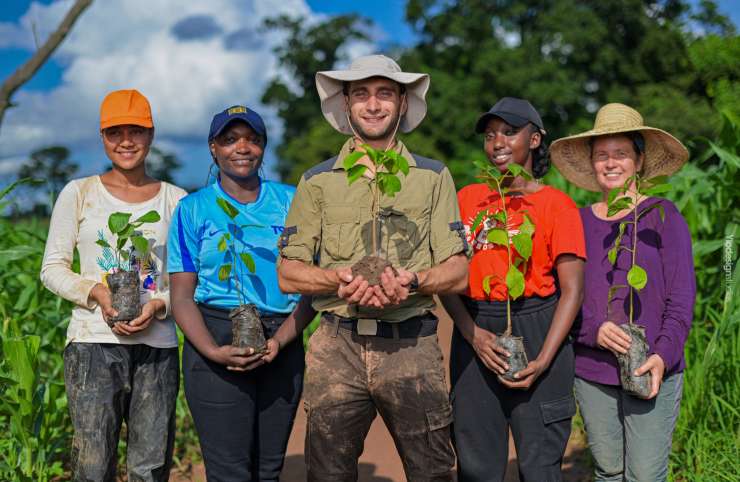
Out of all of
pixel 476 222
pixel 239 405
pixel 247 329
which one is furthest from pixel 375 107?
pixel 239 405

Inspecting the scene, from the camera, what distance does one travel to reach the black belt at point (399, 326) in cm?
258

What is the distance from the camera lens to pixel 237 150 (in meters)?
2.93

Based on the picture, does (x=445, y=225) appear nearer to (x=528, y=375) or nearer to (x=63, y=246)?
(x=528, y=375)

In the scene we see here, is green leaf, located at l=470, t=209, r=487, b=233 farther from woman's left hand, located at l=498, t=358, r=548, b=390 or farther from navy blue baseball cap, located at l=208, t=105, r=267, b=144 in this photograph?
navy blue baseball cap, located at l=208, t=105, r=267, b=144

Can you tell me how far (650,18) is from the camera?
2356cm

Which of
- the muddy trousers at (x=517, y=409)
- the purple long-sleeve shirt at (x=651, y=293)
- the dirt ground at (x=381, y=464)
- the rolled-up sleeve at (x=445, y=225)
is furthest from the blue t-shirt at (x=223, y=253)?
the dirt ground at (x=381, y=464)

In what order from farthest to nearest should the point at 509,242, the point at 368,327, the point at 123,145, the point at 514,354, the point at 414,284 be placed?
the point at 123,145 < the point at 509,242 < the point at 514,354 < the point at 368,327 < the point at 414,284

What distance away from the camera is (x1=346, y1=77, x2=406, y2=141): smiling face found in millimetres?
2646

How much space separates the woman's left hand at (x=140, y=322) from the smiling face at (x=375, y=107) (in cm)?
109

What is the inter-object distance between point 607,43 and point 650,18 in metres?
2.28

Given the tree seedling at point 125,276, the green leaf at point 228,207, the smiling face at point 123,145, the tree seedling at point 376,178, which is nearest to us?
the tree seedling at point 376,178

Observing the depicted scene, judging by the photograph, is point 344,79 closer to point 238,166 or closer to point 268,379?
point 238,166

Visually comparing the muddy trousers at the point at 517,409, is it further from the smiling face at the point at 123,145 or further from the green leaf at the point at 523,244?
the smiling face at the point at 123,145

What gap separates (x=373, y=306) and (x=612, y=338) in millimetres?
933
